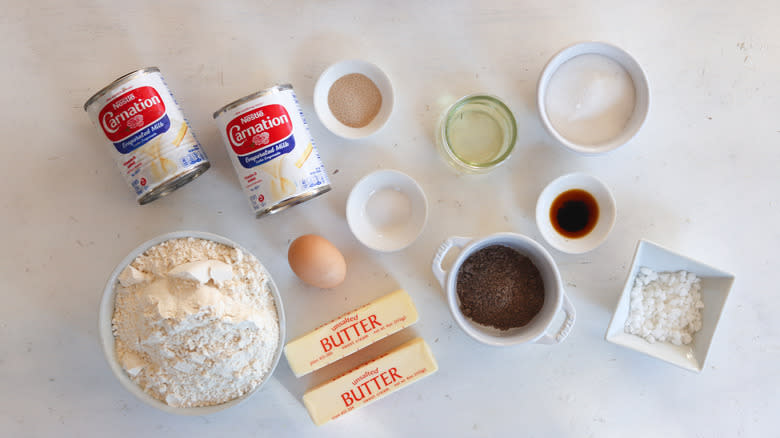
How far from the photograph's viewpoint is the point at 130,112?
3.06 feet

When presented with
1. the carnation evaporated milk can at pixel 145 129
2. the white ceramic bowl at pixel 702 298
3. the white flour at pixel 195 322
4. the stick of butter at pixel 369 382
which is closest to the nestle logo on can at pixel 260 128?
the carnation evaporated milk can at pixel 145 129

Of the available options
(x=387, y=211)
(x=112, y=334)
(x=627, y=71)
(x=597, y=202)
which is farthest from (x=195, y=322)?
(x=627, y=71)

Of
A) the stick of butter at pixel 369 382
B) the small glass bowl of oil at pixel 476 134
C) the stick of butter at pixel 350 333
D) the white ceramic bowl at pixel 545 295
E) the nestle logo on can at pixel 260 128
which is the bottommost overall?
the stick of butter at pixel 369 382

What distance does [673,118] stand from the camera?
1164mm

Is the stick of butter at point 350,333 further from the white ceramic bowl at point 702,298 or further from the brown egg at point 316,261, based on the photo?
the white ceramic bowl at point 702,298

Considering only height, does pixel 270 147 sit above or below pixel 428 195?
above

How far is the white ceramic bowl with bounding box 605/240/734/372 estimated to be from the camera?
3.40 ft

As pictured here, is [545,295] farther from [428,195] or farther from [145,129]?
[145,129]

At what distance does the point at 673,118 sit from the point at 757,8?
0.34 metres

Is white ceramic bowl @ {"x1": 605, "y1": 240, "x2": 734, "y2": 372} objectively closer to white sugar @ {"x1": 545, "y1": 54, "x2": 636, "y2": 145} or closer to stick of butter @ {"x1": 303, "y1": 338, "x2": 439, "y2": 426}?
white sugar @ {"x1": 545, "y1": 54, "x2": 636, "y2": 145}

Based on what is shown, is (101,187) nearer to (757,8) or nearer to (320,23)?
(320,23)

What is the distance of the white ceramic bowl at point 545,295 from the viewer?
996 mm

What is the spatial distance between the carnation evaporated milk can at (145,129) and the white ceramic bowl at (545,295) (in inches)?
22.9

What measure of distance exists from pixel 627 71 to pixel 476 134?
0.37 m
